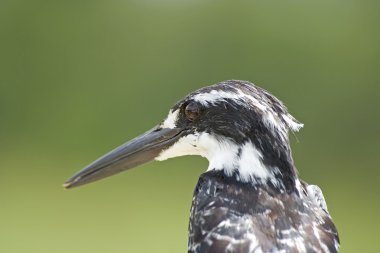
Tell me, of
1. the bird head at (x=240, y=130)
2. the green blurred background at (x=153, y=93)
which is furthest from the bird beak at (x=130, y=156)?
the green blurred background at (x=153, y=93)

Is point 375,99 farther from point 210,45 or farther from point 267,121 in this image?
point 267,121

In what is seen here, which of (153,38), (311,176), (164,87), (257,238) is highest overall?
(153,38)

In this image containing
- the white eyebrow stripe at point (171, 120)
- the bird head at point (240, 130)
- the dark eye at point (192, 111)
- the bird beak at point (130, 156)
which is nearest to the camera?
the bird head at point (240, 130)

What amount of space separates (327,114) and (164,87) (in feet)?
6.80

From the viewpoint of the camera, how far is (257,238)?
11.9 feet

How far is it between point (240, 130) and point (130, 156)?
65 centimetres

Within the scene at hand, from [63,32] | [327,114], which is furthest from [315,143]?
[63,32]

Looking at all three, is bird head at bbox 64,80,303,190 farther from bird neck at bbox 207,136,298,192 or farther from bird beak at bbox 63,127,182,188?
bird beak at bbox 63,127,182,188

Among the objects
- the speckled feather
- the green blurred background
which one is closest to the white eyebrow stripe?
the speckled feather

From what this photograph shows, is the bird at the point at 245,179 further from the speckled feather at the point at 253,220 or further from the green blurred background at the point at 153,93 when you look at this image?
the green blurred background at the point at 153,93

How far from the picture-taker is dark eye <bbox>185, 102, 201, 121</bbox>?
13.4 ft

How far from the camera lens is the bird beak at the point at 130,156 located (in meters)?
4.33

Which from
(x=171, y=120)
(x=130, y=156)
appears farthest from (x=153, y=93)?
(x=171, y=120)

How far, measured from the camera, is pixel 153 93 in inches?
489
